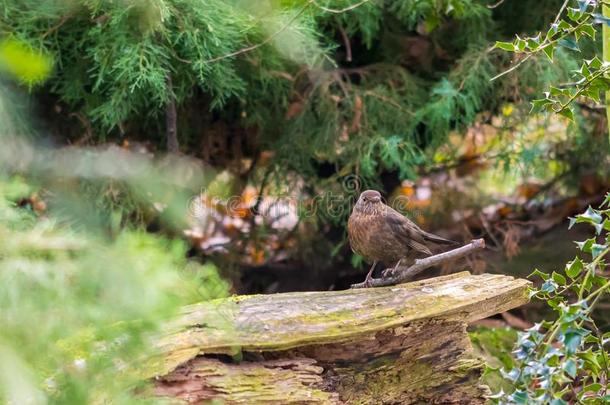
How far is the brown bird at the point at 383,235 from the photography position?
11.3 feet

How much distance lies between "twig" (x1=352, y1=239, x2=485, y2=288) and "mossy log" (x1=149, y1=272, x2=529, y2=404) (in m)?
0.06

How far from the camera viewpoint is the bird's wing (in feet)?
11.4

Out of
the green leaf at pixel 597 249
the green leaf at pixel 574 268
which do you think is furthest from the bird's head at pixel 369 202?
the green leaf at pixel 597 249

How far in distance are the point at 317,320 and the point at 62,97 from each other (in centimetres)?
169

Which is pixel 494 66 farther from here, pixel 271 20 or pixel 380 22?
pixel 271 20

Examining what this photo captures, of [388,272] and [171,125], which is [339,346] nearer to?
[388,272]

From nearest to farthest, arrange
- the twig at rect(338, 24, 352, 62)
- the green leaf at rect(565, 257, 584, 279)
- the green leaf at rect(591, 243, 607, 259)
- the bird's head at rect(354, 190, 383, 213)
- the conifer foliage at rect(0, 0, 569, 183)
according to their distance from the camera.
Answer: the green leaf at rect(591, 243, 607, 259) → the green leaf at rect(565, 257, 584, 279) → the conifer foliage at rect(0, 0, 569, 183) → the bird's head at rect(354, 190, 383, 213) → the twig at rect(338, 24, 352, 62)

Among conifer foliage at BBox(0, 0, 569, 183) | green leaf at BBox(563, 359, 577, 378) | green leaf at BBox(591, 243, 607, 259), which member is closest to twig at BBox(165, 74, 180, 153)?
conifer foliage at BBox(0, 0, 569, 183)

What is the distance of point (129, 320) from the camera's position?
4.59 feet

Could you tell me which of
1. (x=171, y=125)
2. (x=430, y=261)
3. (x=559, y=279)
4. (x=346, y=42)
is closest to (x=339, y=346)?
(x=430, y=261)

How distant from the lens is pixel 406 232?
351 cm

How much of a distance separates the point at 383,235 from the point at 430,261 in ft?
1.56

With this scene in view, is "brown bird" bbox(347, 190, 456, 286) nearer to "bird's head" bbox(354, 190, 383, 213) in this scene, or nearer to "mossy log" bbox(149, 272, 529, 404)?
"bird's head" bbox(354, 190, 383, 213)

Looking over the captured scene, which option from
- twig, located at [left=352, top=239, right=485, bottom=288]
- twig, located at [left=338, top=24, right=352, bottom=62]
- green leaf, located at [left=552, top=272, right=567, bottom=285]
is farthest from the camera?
twig, located at [left=338, top=24, right=352, bottom=62]
